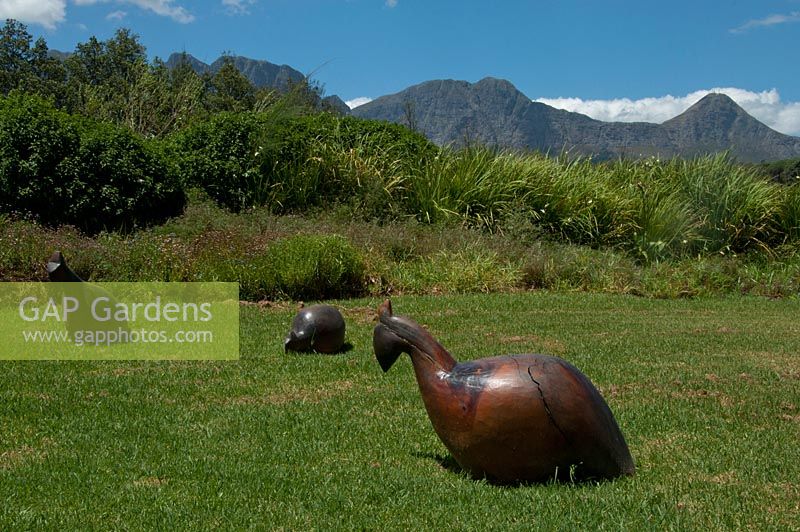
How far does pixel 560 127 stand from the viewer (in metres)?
87.6

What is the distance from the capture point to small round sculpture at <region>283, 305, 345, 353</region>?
25.2 feet

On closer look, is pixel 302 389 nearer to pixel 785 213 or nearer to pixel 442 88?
pixel 785 213

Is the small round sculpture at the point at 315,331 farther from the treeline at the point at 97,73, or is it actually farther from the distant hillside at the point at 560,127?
the treeline at the point at 97,73

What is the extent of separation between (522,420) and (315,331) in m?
3.91

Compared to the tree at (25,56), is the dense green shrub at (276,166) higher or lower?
lower

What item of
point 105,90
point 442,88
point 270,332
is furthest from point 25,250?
point 442,88

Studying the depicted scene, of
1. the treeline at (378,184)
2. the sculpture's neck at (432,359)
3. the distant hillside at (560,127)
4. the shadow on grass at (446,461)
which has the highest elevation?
the distant hillside at (560,127)

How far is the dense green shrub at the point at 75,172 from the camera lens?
12.4m

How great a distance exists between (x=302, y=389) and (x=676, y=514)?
3357 mm

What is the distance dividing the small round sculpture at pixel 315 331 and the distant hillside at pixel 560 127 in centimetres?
1063

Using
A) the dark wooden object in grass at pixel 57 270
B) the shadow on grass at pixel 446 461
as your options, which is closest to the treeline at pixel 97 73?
the dark wooden object in grass at pixel 57 270

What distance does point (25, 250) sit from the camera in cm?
1084

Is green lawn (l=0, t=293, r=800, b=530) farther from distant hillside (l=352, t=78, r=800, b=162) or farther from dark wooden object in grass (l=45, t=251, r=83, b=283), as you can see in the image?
distant hillside (l=352, t=78, r=800, b=162)

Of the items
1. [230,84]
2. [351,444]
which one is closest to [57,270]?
[351,444]
